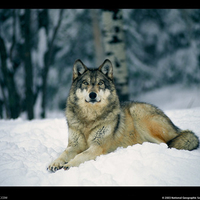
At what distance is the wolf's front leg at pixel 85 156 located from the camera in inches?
126

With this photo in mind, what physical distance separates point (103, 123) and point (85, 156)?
2.49 feet

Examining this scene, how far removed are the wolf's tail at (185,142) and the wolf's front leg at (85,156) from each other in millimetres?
1333

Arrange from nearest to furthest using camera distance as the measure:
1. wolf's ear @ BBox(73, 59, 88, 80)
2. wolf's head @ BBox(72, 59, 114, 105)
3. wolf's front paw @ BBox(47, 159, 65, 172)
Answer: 1. wolf's front paw @ BBox(47, 159, 65, 172)
2. wolf's head @ BBox(72, 59, 114, 105)
3. wolf's ear @ BBox(73, 59, 88, 80)

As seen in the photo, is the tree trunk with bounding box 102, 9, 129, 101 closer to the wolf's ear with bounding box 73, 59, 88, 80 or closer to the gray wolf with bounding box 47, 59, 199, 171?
the gray wolf with bounding box 47, 59, 199, 171

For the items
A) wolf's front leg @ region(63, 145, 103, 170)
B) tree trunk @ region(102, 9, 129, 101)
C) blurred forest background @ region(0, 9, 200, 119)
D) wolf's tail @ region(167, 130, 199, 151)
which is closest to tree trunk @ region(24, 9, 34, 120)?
blurred forest background @ region(0, 9, 200, 119)

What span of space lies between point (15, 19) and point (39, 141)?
7.66 metres

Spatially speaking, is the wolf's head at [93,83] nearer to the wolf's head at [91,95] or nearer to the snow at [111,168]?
the wolf's head at [91,95]

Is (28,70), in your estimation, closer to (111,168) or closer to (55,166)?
(55,166)

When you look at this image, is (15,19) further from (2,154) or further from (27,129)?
(2,154)

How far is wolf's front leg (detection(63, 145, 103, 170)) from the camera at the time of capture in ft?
10.5

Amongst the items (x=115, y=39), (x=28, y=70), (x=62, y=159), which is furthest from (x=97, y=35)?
(x=62, y=159)

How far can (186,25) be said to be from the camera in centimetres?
1457
